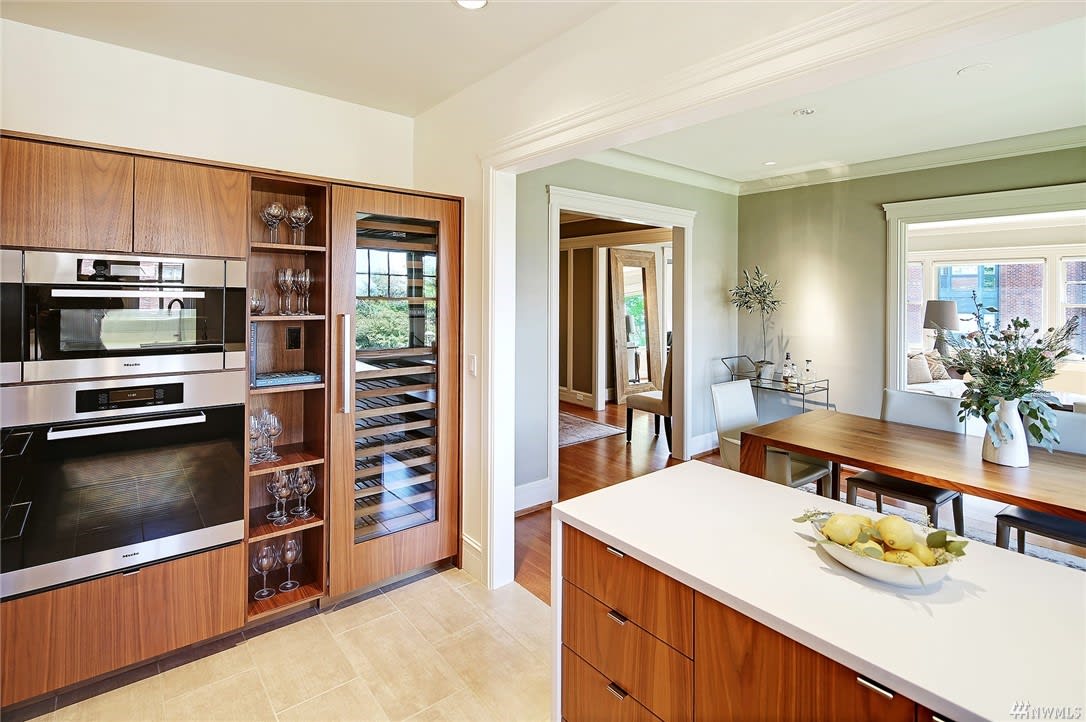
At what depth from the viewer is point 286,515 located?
8.65ft

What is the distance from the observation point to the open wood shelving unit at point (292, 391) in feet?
8.22

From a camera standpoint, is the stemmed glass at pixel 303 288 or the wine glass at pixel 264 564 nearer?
the wine glass at pixel 264 564

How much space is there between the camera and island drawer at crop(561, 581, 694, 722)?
4.39 feet

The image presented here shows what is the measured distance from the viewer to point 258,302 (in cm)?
264

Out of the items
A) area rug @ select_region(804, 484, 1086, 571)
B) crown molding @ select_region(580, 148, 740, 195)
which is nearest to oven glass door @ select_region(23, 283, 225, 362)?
crown molding @ select_region(580, 148, 740, 195)

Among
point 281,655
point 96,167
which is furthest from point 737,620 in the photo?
point 96,167

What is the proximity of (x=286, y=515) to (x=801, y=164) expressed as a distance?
460 centimetres

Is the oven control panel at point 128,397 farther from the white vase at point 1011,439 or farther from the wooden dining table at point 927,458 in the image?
the white vase at point 1011,439

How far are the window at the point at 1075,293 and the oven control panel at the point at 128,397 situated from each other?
790 cm

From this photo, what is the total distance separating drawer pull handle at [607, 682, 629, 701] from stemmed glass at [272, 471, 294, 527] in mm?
1750

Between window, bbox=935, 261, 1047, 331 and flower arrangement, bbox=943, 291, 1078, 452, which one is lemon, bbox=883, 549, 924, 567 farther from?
window, bbox=935, 261, 1047, 331

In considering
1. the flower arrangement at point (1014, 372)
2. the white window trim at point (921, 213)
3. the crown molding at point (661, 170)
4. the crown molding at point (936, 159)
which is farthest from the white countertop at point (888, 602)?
the crown molding at point (936, 159)

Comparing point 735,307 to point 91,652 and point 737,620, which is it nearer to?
point 737,620

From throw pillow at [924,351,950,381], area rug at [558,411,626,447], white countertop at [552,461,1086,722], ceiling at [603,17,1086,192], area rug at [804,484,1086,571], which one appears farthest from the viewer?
throw pillow at [924,351,950,381]
